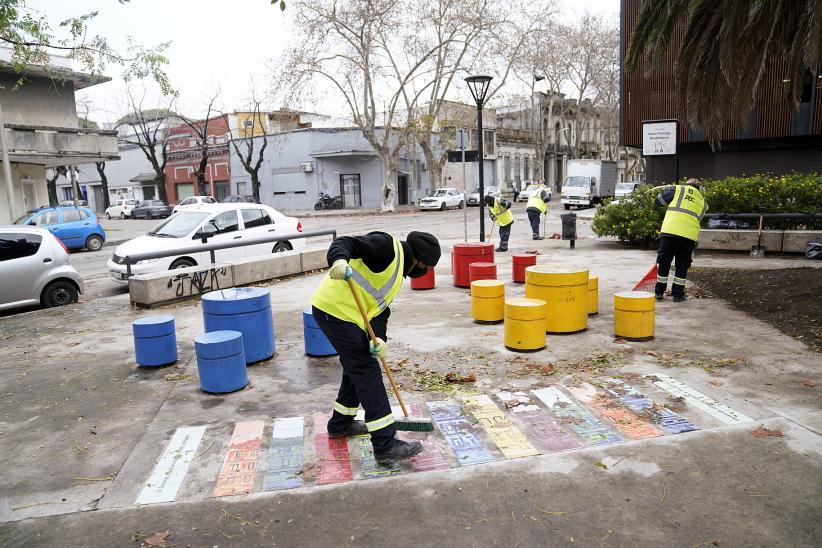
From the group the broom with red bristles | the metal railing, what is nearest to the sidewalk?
the broom with red bristles

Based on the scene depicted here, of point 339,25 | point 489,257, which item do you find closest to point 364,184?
point 339,25

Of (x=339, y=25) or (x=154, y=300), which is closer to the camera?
(x=154, y=300)

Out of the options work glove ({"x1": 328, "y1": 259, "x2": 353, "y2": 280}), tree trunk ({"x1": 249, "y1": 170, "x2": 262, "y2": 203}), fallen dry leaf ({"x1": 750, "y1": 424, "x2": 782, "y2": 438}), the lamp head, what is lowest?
fallen dry leaf ({"x1": 750, "y1": 424, "x2": 782, "y2": 438})

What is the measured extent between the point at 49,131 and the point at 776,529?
29.9 metres

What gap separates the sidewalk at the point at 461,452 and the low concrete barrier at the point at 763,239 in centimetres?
682

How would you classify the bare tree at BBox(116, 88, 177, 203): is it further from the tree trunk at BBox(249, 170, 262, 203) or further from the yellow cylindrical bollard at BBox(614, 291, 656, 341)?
the yellow cylindrical bollard at BBox(614, 291, 656, 341)

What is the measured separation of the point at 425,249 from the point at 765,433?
9.73 feet

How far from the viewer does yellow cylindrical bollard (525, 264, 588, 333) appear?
25.3 feet

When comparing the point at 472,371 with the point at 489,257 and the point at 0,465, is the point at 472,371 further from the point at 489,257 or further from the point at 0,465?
the point at 489,257

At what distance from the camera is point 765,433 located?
15.6ft

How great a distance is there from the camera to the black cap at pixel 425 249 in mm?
4551

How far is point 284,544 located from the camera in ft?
11.7

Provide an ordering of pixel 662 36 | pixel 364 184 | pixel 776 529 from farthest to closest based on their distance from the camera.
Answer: pixel 364 184, pixel 662 36, pixel 776 529

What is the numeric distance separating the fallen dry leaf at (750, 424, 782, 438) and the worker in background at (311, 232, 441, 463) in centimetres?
258
